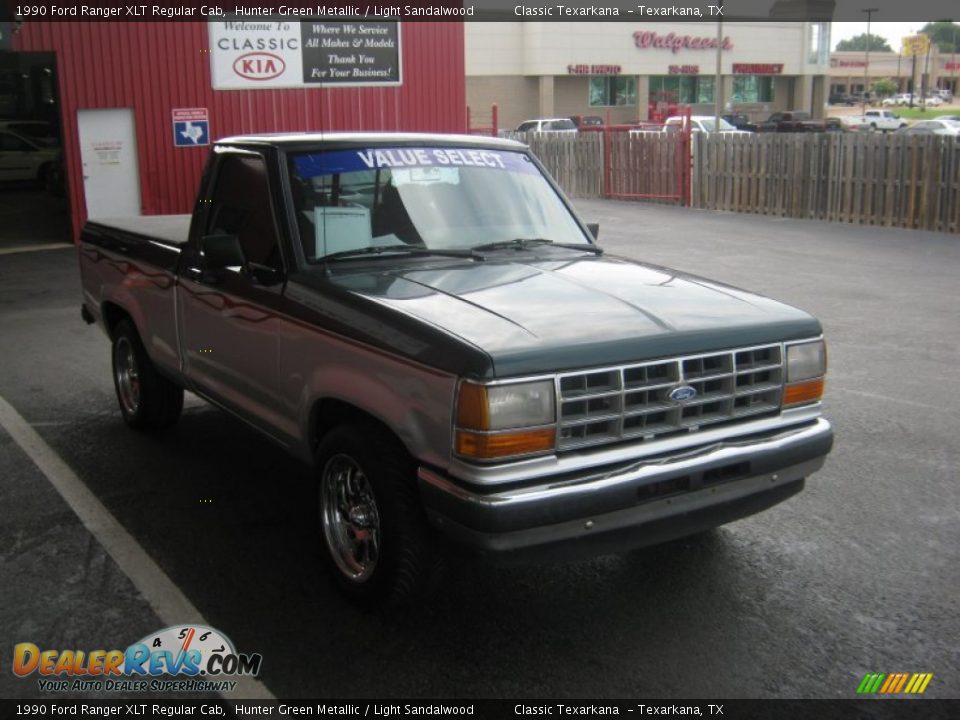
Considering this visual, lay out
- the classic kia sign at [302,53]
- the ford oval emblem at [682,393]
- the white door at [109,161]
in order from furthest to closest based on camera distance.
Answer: the classic kia sign at [302,53], the white door at [109,161], the ford oval emblem at [682,393]

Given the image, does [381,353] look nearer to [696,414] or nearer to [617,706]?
[696,414]

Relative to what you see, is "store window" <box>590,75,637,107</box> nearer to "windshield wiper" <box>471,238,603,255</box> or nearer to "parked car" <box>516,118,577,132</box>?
"parked car" <box>516,118,577,132</box>

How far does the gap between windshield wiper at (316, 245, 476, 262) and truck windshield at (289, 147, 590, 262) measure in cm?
2

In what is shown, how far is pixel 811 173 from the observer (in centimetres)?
2000

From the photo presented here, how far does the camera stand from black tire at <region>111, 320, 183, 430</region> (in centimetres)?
647

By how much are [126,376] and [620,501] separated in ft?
14.1

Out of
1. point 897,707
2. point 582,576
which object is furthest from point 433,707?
point 897,707

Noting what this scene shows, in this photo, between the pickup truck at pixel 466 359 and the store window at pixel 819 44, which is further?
the store window at pixel 819 44

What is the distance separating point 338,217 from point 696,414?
193 cm

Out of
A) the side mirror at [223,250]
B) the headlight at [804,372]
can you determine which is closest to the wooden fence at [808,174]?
the headlight at [804,372]

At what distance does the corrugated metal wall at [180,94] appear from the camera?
16453 mm

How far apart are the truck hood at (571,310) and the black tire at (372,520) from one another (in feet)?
1.83

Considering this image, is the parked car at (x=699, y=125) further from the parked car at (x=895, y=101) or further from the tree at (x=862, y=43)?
the tree at (x=862, y=43)

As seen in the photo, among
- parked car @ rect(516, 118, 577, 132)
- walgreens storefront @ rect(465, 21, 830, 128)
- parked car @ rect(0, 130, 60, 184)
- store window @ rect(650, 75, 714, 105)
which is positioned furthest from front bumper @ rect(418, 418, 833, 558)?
store window @ rect(650, 75, 714, 105)
